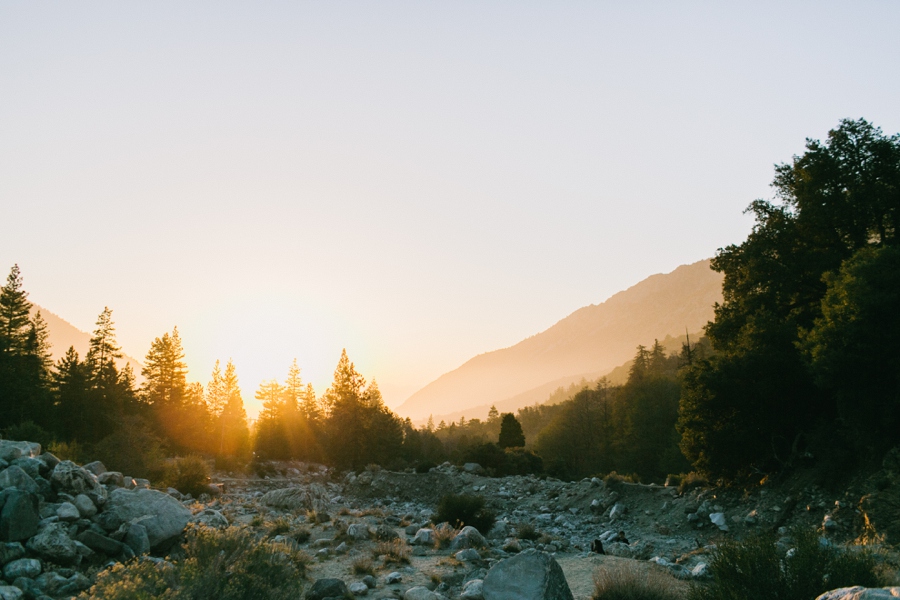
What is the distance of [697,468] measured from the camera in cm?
2255

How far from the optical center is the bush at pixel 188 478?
27.9 m

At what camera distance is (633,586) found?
30.9 feet

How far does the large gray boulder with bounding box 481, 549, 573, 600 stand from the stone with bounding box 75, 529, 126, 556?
24.1 feet

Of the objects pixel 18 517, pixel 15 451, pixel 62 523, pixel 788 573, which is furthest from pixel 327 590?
pixel 15 451

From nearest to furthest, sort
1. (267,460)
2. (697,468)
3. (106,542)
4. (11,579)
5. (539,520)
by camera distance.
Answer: (11,579) < (106,542) < (697,468) < (539,520) < (267,460)

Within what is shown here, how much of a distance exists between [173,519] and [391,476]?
3043 cm

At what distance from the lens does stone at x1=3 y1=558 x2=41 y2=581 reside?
29.8ft

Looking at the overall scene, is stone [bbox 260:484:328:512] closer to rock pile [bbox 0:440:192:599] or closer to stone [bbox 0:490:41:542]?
rock pile [bbox 0:440:192:599]

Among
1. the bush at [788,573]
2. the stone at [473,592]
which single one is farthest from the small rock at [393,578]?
the bush at [788,573]

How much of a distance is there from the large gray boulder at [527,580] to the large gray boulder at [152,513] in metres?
7.18

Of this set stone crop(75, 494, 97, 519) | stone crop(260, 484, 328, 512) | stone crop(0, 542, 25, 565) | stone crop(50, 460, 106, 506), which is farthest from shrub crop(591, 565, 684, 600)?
stone crop(260, 484, 328, 512)

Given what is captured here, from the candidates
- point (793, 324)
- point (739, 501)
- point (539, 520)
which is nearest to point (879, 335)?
point (793, 324)

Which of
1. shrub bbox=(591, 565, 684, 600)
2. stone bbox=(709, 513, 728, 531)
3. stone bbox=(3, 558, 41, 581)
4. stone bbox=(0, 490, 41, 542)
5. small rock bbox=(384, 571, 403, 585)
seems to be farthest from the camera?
stone bbox=(709, 513, 728, 531)

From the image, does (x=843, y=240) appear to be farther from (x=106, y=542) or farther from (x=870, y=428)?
(x=106, y=542)
